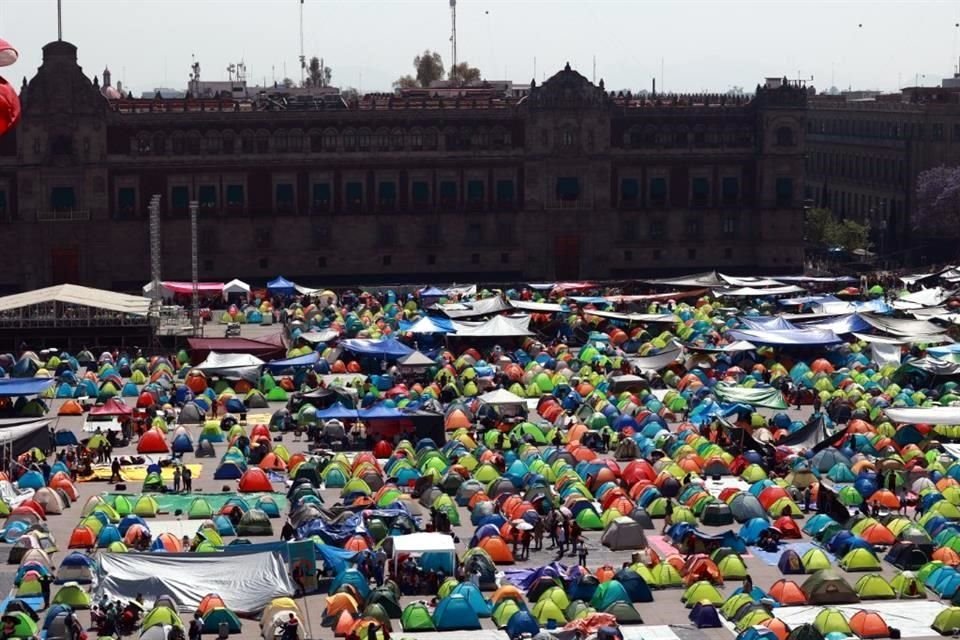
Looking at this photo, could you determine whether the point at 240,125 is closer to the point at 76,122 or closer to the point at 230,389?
the point at 76,122

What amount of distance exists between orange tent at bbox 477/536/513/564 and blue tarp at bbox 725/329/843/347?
1196 inches

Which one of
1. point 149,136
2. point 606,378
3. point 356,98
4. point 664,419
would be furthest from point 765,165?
point 664,419

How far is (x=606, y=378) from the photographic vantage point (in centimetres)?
7206

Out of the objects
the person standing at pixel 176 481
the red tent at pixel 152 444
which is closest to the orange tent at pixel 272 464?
the person standing at pixel 176 481

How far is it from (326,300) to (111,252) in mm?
16006

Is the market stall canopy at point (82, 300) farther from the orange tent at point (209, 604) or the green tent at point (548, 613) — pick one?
the green tent at point (548, 613)

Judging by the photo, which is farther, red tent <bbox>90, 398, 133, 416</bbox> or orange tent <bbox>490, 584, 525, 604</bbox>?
red tent <bbox>90, 398, 133, 416</bbox>

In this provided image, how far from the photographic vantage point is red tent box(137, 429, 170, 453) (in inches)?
2441

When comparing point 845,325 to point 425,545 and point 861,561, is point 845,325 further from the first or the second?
point 425,545

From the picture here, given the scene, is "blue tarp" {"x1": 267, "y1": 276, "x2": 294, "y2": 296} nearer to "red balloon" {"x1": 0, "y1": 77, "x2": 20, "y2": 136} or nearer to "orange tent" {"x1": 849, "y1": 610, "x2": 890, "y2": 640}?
"orange tent" {"x1": 849, "y1": 610, "x2": 890, "y2": 640}

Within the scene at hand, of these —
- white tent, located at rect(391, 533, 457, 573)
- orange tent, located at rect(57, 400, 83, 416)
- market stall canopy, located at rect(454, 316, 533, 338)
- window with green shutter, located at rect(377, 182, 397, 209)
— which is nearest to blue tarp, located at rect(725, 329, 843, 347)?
market stall canopy, located at rect(454, 316, 533, 338)

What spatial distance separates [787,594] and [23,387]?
32.4 m

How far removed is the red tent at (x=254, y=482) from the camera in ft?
182

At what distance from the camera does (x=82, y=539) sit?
48156 millimetres
